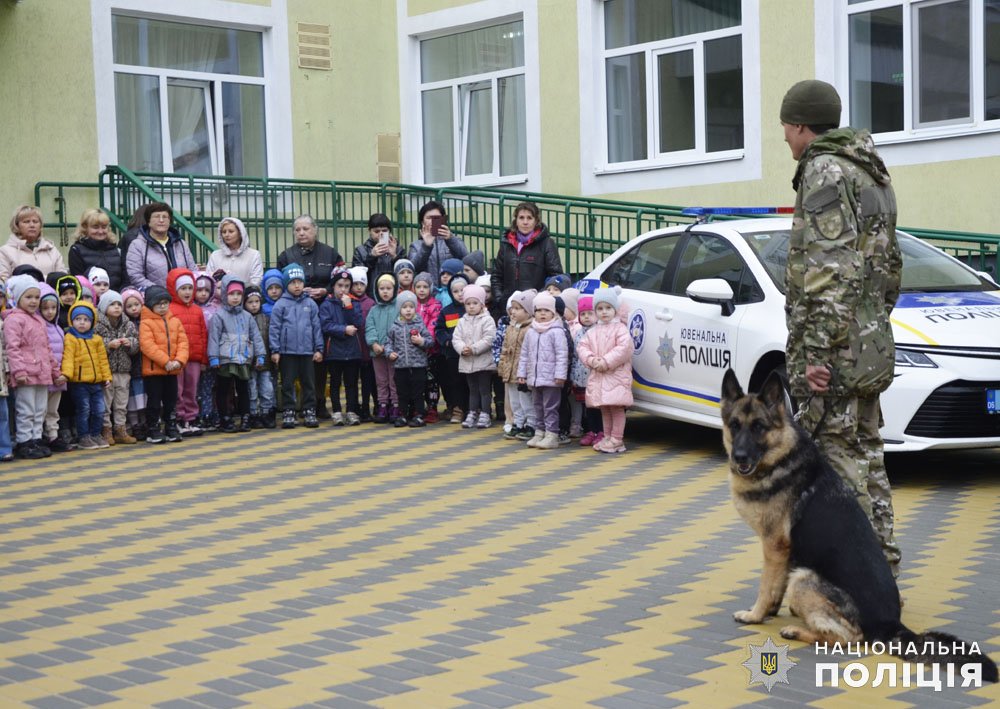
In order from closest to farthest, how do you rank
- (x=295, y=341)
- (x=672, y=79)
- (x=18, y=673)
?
1. (x=18, y=673)
2. (x=295, y=341)
3. (x=672, y=79)

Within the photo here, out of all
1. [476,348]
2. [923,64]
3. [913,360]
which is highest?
[923,64]

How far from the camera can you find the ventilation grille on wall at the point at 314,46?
66.6 ft

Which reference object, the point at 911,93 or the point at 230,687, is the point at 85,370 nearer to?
the point at 230,687

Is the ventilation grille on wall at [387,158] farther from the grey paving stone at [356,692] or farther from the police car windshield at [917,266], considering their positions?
the grey paving stone at [356,692]

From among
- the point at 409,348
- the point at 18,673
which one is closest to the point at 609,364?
the point at 409,348

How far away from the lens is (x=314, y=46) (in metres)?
20.4

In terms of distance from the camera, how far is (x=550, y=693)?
16.8 feet

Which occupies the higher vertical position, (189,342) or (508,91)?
(508,91)

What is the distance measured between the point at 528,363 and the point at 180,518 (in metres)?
3.95

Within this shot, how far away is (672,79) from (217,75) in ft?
21.6

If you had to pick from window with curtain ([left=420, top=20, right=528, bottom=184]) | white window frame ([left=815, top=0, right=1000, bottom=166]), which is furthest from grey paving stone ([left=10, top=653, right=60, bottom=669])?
window with curtain ([left=420, top=20, right=528, bottom=184])

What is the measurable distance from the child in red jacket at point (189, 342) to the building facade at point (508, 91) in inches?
218

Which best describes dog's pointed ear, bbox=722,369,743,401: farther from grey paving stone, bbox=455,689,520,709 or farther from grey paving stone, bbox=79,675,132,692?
grey paving stone, bbox=79,675,132,692

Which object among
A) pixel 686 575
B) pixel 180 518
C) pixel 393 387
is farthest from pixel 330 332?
pixel 686 575
